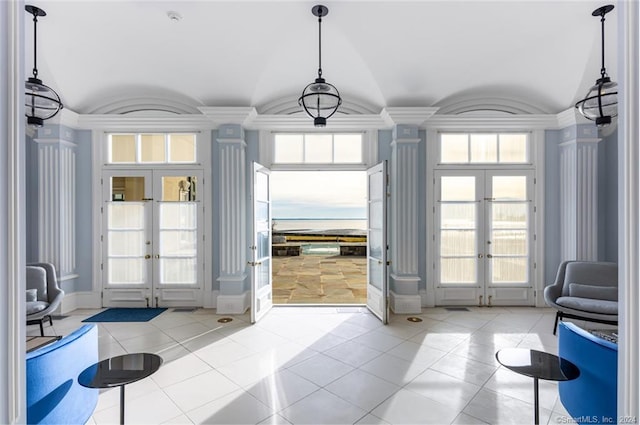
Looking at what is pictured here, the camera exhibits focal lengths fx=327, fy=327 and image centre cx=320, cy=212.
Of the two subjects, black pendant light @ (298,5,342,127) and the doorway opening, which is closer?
black pendant light @ (298,5,342,127)

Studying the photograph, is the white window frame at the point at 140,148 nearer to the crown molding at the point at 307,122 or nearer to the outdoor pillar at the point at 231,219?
the outdoor pillar at the point at 231,219

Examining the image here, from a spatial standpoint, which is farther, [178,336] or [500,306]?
[500,306]

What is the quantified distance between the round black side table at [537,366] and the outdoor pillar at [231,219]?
379cm

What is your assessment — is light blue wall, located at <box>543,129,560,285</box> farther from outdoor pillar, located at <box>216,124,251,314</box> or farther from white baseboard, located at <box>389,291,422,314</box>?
outdoor pillar, located at <box>216,124,251,314</box>

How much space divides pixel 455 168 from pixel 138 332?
17.3 feet

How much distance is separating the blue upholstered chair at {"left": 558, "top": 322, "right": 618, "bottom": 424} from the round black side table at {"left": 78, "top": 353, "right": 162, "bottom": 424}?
2683mm

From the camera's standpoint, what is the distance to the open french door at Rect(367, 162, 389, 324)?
460cm

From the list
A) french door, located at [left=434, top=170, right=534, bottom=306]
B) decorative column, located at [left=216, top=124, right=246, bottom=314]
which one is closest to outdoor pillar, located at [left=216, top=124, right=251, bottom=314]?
decorative column, located at [left=216, top=124, right=246, bottom=314]

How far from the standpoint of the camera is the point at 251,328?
4.46 meters

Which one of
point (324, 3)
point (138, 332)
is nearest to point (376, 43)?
point (324, 3)

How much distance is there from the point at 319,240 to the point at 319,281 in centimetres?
799

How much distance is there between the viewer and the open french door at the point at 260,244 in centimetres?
468

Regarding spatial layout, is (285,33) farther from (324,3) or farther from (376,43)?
(376,43)

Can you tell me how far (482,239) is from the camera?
538cm
